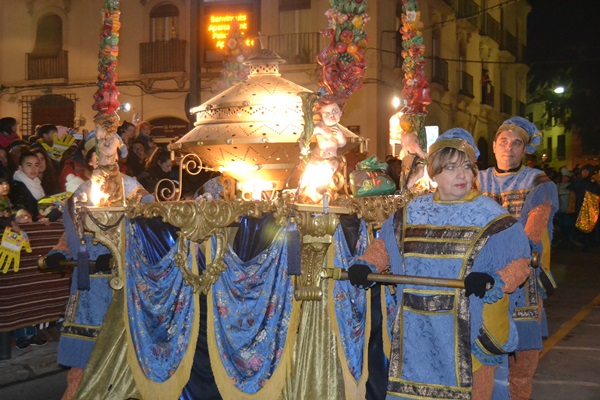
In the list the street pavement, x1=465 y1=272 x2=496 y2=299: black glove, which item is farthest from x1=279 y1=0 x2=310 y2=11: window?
x1=465 y1=272 x2=496 y2=299: black glove

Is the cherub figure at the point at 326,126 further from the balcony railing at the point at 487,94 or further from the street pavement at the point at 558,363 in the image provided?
the balcony railing at the point at 487,94

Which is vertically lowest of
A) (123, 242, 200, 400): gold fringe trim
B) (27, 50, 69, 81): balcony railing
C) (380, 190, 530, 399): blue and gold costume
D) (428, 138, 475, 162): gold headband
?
(123, 242, 200, 400): gold fringe trim

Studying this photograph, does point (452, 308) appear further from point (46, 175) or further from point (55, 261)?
point (46, 175)

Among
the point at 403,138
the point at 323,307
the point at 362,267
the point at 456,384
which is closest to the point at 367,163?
the point at 403,138

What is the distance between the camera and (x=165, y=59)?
978 inches

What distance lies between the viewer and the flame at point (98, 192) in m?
6.12

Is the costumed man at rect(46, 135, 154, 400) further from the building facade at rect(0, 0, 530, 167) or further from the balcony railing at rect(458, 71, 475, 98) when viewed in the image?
the balcony railing at rect(458, 71, 475, 98)

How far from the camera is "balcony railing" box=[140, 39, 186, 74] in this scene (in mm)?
24750

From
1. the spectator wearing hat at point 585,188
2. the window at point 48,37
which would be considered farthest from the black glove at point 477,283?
the window at point 48,37

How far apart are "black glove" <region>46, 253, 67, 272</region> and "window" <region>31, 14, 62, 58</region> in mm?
21378

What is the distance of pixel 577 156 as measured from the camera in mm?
53938

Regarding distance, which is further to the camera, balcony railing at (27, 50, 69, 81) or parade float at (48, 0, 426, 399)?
balcony railing at (27, 50, 69, 81)

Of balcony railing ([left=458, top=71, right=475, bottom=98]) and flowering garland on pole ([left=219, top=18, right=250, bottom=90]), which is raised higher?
balcony railing ([left=458, top=71, right=475, bottom=98])

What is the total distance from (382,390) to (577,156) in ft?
168
